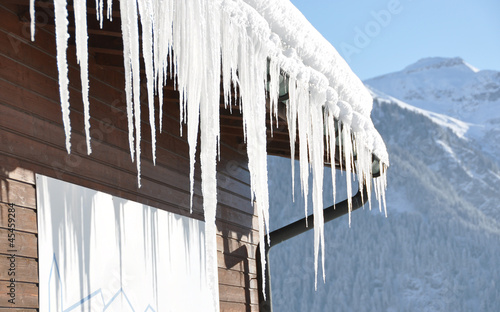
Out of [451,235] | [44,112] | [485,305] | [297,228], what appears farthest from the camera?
[451,235]

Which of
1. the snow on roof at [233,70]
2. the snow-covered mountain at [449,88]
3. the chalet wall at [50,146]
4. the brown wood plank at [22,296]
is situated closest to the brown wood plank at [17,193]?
the chalet wall at [50,146]

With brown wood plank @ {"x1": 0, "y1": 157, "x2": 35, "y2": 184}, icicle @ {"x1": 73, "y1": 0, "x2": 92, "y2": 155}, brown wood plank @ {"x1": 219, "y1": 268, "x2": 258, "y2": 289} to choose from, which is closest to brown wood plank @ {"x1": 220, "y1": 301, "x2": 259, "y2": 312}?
brown wood plank @ {"x1": 219, "y1": 268, "x2": 258, "y2": 289}

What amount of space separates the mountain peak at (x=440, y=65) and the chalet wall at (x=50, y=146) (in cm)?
15343

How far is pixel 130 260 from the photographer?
3.30 meters

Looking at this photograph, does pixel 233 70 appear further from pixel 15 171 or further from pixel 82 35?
pixel 15 171

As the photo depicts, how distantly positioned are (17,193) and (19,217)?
0.09 meters

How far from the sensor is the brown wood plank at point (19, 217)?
254 centimetres

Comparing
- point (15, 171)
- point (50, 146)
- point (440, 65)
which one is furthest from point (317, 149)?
point (440, 65)

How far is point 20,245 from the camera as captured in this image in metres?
2.58

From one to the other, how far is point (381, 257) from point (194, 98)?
75638mm

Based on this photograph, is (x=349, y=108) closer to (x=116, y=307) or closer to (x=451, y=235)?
(x=116, y=307)

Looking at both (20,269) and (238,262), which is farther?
(238,262)

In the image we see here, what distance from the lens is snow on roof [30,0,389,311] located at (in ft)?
6.25

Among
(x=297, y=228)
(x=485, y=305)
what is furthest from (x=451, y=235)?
(x=297, y=228)
